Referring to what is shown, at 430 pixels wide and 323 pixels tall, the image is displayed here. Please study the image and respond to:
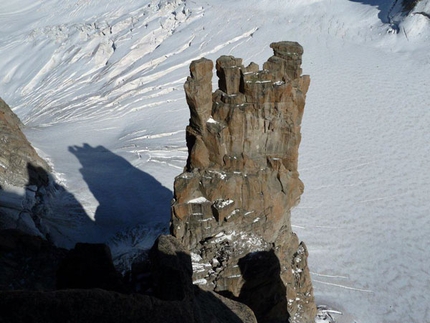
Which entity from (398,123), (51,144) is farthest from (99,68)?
(398,123)

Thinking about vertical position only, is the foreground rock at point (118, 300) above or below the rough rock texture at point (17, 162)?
above

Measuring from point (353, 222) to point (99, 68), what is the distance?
1303 inches

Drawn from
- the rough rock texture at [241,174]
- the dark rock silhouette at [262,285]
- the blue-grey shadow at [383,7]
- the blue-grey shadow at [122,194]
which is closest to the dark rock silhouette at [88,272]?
the rough rock texture at [241,174]

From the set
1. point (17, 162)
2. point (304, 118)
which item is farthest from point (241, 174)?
point (304, 118)

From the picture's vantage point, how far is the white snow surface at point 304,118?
67.1ft

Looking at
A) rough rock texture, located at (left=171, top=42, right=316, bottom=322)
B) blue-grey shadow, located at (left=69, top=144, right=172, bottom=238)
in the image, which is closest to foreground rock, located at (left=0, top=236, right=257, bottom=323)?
rough rock texture, located at (left=171, top=42, right=316, bottom=322)

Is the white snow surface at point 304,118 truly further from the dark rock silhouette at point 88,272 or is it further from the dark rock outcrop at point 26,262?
the dark rock silhouette at point 88,272

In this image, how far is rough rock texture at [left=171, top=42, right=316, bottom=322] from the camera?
12414 millimetres

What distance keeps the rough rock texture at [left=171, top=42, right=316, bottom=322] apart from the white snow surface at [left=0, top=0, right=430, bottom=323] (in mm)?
6746

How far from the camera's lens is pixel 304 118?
1286 inches

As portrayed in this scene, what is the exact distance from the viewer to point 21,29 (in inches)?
2351

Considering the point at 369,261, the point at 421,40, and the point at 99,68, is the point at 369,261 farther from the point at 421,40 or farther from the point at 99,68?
the point at 99,68

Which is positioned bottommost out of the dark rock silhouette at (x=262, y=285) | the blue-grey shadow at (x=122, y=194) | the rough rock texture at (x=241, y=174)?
the blue-grey shadow at (x=122, y=194)

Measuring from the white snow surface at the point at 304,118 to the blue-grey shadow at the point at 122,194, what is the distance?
94mm
